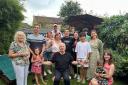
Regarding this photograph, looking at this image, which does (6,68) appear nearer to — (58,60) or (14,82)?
(14,82)

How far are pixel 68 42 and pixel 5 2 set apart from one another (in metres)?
5.72

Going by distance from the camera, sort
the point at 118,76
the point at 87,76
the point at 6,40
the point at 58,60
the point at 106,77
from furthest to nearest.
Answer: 1. the point at 6,40
2. the point at 118,76
3. the point at 87,76
4. the point at 58,60
5. the point at 106,77

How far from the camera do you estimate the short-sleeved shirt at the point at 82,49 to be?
11.3 m

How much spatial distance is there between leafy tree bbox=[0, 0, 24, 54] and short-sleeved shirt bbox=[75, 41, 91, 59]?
518 centimetres

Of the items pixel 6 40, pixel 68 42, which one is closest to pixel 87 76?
pixel 68 42

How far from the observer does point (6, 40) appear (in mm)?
16125

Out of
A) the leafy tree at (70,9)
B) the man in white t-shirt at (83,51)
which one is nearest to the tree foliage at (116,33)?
the man in white t-shirt at (83,51)

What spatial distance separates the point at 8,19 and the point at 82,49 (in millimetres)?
5756

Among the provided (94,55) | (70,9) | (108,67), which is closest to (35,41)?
(94,55)

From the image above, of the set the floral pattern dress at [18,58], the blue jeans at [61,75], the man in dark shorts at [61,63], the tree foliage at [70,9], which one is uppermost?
the tree foliage at [70,9]

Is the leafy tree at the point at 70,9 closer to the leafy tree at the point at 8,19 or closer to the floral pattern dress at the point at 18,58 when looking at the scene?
the leafy tree at the point at 8,19

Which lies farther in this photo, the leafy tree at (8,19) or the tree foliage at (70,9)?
the tree foliage at (70,9)

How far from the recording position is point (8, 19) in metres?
16.1

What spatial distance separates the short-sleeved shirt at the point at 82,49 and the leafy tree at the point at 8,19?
17.0 ft
